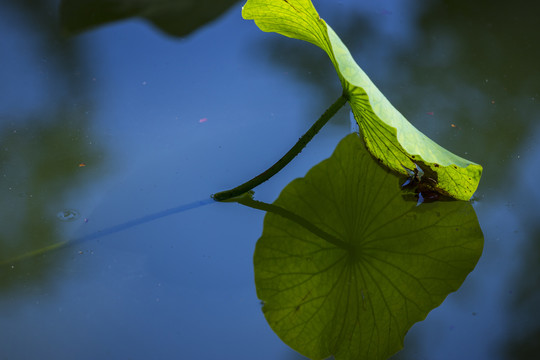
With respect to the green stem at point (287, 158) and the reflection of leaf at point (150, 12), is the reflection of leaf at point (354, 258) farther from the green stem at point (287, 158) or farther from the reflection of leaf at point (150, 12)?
the reflection of leaf at point (150, 12)

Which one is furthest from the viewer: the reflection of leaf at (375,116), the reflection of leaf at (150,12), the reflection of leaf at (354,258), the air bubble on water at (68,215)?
the reflection of leaf at (150,12)

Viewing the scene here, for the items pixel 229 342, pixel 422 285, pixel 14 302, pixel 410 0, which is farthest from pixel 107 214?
pixel 410 0

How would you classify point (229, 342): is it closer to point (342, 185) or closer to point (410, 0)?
point (342, 185)

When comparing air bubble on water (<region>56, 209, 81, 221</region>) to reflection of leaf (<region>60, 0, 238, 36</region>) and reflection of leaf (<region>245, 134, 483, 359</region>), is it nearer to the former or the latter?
reflection of leaf (<region>245, 134, 483, 359</region>)

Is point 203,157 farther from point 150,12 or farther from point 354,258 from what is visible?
point 150,12

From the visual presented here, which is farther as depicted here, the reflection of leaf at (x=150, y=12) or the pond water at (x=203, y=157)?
the reflection of leaf at (x=150, y=12)

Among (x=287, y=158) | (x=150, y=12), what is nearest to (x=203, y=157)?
(x=287, y=158)

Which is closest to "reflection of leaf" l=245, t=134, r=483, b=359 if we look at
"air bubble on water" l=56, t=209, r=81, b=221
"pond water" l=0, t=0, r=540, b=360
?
"pond water" l=0, t=0, r=540, b=360

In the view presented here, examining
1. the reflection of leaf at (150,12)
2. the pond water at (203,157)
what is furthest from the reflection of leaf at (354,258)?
the reflection of leaf at (150,12)

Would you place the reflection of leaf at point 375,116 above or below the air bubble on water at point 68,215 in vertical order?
above
